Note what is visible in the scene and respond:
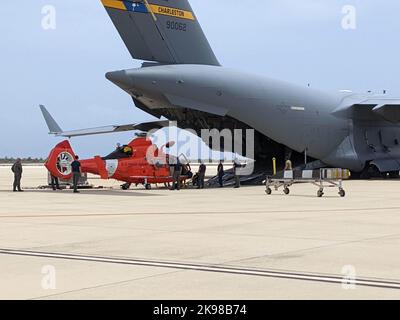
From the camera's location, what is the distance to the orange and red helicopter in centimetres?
2914

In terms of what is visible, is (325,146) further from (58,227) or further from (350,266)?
(350,266)

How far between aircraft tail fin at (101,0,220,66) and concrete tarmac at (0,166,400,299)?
1261 centimetres

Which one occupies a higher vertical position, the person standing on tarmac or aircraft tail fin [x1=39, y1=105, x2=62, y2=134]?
aircraft tail fin [x1=39, y1=105, x2=62, y2=134]

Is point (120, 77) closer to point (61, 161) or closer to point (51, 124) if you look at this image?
point (61, 161)

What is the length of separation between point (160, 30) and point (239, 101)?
15.4 ft

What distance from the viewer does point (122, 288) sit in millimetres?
6973

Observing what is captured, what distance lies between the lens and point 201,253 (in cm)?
947

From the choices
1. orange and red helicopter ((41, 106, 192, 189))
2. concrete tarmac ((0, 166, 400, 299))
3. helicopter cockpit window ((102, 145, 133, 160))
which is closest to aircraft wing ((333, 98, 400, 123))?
Answer: orange and red helicopter ((41, 106, 192, 189))

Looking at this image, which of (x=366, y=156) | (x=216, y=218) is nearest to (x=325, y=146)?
(x=366, y=156)

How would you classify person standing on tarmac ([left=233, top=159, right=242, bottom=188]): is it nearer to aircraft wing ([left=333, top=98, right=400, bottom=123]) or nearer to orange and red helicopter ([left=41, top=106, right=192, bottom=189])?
orange and red helicopter ([left=41, top=106, right=192, bottom=189])

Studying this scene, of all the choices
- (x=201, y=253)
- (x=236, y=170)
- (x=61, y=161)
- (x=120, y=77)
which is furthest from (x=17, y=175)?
(x=201, y=253)

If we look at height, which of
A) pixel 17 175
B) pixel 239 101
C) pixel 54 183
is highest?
pixel 239 101

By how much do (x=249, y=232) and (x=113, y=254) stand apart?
3332mm

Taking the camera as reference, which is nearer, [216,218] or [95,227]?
[95,227]
